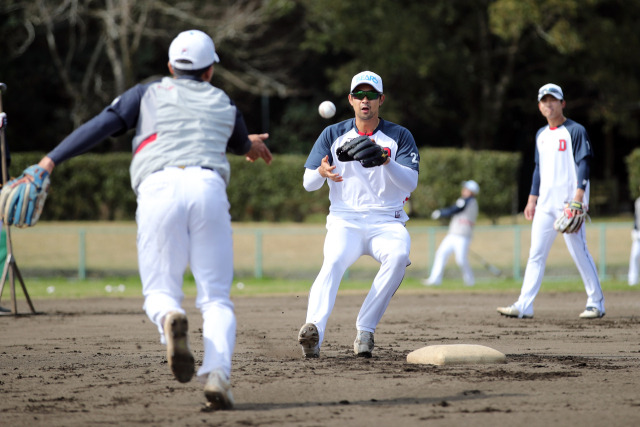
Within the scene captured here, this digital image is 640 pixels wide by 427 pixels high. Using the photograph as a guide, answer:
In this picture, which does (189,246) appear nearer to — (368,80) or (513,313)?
(368,80)

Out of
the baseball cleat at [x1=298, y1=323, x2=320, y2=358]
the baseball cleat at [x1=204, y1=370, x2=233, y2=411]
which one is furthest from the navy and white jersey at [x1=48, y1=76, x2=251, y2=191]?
the baseball cleat at [x1=298, y1=323, x2=320, y2=358]

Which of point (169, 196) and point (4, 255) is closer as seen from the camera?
point (169, 196)

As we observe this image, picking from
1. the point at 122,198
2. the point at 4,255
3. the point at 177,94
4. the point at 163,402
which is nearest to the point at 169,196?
the point at 177,94

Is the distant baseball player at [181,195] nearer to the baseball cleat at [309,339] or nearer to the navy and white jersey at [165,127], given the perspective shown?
the navy and white jersey at [165,127]

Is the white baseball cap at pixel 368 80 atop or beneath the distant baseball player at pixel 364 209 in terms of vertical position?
atop

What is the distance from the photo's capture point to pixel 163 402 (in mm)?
5742

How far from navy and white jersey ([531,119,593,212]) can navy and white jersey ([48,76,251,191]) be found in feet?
19.4

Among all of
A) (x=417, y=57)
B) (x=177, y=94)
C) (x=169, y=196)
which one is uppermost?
(x=417, y=57)

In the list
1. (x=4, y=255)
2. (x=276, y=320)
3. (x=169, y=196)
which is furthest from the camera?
(x=4, y=255)

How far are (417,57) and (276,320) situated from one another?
2366 cm

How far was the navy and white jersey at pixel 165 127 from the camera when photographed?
5.61 m

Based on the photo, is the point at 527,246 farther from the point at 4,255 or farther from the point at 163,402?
the point at 163,402

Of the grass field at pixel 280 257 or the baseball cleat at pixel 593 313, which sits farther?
the grass field at pixel 280 257

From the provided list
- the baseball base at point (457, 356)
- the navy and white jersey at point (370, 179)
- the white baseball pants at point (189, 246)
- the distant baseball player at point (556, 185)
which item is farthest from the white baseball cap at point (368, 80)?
the distant baseball player at point (556, 185)
